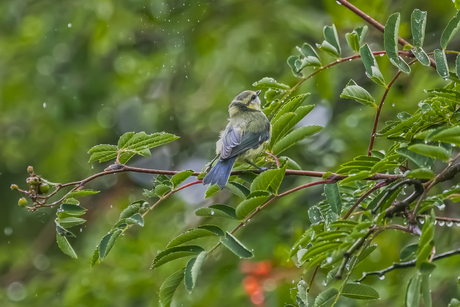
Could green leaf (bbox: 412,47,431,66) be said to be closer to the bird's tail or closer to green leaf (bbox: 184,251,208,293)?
the bird's tail

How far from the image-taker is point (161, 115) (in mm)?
5375

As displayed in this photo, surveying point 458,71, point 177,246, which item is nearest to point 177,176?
point 177,246

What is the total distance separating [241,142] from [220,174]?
66 cm

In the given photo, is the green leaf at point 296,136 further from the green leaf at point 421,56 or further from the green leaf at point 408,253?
the green leaf at point 408,253

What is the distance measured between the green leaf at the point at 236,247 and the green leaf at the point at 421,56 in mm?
775

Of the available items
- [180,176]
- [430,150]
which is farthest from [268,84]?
[430,150]

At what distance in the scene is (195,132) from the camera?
5246mm

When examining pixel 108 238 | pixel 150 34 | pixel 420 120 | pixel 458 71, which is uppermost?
pixel 458 71

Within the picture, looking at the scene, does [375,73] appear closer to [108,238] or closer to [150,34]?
[108,238]

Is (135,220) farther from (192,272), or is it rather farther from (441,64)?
(441,64)

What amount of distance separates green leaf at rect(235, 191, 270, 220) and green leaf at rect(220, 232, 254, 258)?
0.26ft

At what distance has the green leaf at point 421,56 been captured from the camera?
1.56m

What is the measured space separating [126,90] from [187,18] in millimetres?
1288

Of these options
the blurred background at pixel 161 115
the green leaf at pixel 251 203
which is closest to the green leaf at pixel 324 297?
the green leaf at pixel 251 203
